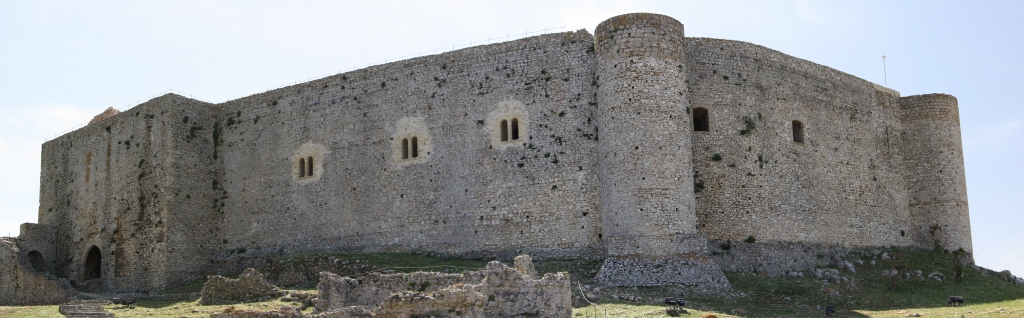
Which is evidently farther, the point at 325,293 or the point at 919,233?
the point at 919,233

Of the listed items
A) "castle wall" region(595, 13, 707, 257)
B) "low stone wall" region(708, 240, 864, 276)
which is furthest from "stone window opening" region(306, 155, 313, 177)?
"low stone wall" region(708, 240, 864, 276)

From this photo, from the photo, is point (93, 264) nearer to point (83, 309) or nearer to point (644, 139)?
point (83, 309)

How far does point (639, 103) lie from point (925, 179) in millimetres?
12825

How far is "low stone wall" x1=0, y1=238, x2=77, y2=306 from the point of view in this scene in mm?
34156

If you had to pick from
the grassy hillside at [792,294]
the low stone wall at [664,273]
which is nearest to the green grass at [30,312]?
the grassy hillside at [792,294]

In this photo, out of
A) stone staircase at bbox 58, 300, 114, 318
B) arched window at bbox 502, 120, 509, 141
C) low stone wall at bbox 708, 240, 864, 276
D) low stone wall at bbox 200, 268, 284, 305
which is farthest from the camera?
arched window at bbox 502, 120, 509, 141

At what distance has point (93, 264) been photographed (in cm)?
3950

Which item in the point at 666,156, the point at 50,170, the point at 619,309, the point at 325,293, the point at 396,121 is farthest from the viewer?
the point at 50,170

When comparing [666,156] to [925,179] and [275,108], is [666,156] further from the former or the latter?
[275,108]

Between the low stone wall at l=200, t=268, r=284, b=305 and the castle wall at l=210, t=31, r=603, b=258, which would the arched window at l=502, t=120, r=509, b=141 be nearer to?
the castle wall at l=210, t=31, r=603, b=258

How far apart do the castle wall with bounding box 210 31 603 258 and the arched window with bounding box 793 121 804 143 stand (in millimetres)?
7293

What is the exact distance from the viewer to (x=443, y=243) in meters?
31.3

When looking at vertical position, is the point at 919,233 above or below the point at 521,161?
below

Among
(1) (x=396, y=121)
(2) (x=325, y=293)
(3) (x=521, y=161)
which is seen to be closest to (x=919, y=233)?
(3) (x=521, y=161)
